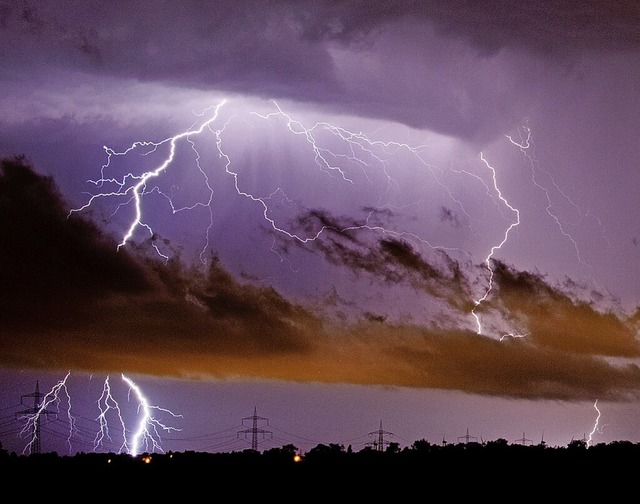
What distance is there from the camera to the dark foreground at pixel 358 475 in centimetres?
6850

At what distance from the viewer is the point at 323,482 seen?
247 feet

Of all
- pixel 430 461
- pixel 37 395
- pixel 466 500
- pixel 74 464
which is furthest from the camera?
pixel 74 464

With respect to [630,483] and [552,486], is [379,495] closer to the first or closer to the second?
[552,486]

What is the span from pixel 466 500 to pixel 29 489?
2741 cm

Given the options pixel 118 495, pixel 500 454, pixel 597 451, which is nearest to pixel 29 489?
pixel 118 495

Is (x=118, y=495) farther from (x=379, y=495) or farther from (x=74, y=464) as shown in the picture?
(x=74, y=464)

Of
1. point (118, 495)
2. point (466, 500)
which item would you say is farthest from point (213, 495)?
point (466, 500)

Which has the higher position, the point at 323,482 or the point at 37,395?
the point at 37,395

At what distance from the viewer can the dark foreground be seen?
68500 mm

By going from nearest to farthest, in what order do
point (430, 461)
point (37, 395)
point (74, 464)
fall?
point (37, 395) < point (430, 461) < point (74, 464)

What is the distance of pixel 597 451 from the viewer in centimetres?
9388

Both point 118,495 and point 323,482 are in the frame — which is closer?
point 118,495

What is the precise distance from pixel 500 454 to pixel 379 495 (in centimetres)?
2941

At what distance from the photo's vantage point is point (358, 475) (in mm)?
80000
